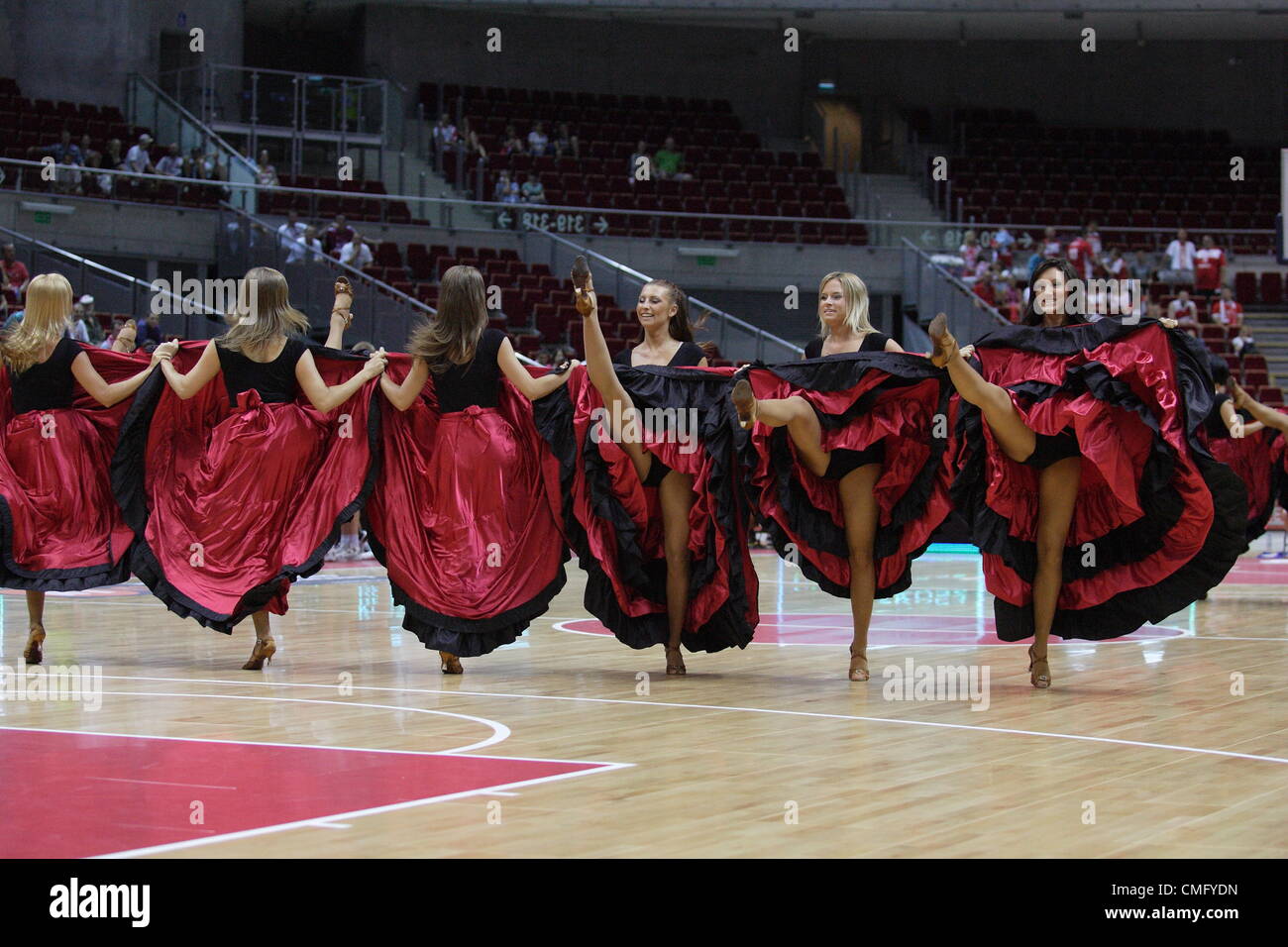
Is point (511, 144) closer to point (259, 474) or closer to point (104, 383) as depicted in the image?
point (104, 383)

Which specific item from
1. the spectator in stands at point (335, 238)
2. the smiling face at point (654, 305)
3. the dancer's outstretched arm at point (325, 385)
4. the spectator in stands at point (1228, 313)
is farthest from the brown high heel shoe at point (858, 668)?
the spectator in stands at point (1228, 313)

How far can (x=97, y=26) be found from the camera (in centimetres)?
2442

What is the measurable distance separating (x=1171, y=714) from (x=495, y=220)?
18.1m

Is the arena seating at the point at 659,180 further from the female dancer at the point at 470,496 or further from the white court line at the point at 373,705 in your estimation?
the white court line at the point at 373,705

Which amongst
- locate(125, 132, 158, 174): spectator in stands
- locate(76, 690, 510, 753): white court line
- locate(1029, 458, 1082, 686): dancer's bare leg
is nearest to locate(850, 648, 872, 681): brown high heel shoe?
locate(1029, 458, 1082, 686): dancer's bare leg

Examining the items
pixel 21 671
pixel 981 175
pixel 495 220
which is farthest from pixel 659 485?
pixel 981 175

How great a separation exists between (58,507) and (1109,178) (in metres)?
24.4

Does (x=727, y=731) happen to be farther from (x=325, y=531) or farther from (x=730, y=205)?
(x=730, y=205)

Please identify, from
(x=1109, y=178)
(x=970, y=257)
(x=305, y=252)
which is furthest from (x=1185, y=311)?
(x=305, y=252)

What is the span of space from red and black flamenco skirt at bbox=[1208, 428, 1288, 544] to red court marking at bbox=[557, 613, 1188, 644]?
2452 mm

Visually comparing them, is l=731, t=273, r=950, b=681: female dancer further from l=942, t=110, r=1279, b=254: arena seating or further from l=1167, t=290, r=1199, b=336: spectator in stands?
l=942, t=110, r=1279, b=254: arena seating

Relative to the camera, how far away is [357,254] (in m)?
19.7

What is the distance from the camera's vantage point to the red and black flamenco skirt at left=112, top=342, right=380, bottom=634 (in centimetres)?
705

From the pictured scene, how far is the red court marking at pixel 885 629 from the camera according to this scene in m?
8.67
